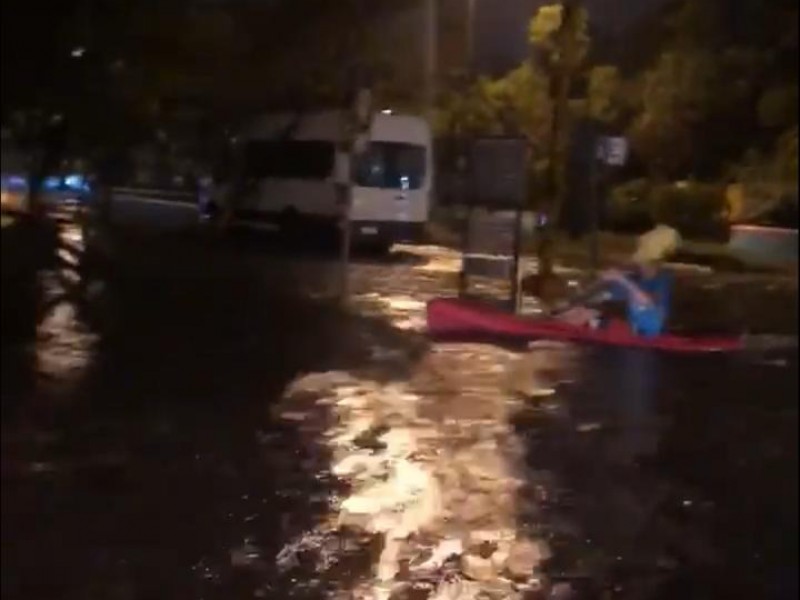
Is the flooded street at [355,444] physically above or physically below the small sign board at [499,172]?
below

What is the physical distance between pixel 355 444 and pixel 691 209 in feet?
1.05

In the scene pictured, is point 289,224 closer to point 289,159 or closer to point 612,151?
point 289,159

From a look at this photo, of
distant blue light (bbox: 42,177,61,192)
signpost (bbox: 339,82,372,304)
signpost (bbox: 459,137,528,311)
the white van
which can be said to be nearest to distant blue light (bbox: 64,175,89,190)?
distant blue light (bbox: 42,177,61,192)

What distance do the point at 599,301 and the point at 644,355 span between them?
0.05 meters

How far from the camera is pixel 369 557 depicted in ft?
3.04

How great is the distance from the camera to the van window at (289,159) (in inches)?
36.7

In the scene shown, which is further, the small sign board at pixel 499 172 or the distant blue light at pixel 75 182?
the distant blue light at pixel 75 182

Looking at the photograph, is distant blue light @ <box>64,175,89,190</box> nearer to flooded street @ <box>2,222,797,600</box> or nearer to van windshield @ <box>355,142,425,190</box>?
flooded street @ <box>2,222,797,600</box>

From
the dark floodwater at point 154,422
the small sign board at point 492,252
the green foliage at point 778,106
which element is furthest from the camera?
the dark floodwater at point 154,422

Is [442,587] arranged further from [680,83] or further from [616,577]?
[680,83]

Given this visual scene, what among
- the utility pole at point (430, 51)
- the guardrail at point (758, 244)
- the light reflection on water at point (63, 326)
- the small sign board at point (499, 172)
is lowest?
the light reflection on water at point (63, 326)

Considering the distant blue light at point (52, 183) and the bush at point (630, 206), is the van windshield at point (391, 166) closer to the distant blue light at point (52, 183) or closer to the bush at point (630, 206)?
the bush at point (630, 206)

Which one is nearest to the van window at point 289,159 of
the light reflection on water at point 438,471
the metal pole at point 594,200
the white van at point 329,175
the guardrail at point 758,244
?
the white van at point 329,175

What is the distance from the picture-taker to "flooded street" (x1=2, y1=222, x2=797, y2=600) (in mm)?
819
